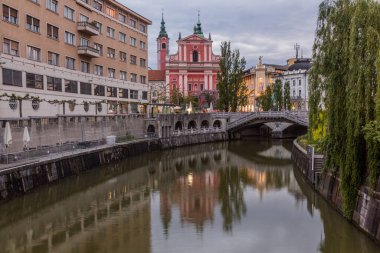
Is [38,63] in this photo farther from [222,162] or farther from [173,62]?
[173,62]

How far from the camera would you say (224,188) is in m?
36.3

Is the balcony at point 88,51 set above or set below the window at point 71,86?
above

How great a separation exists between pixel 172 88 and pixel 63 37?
239ft

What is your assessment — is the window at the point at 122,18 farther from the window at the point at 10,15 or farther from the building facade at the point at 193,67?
the building facade at the point at 193,67

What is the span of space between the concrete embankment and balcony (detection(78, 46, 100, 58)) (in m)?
12.7

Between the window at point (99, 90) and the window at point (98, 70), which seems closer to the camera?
the window at point (98, 70)

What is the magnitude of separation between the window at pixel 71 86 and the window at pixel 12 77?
380 inches

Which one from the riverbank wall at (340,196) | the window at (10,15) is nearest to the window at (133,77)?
the window at (10,15)

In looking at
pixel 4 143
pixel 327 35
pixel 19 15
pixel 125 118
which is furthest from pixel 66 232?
pixel 125 118

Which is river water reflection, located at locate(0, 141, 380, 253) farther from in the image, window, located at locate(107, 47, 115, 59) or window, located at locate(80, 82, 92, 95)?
window, located at locate(107, 47, 115, 59)

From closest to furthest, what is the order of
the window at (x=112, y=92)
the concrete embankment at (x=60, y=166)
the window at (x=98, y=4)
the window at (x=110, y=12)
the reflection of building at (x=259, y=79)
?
the concrete embankment at (x=60, y=166), the window at (x=98, y=4), the window at (x=110, y=12), the window at (x=112, y=92), the reflection of building at (x=259, y=79)

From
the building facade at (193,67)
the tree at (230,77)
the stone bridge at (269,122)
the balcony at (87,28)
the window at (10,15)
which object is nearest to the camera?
the window at (10,15)

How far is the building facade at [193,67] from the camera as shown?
399ft

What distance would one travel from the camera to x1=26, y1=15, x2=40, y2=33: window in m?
43.3
